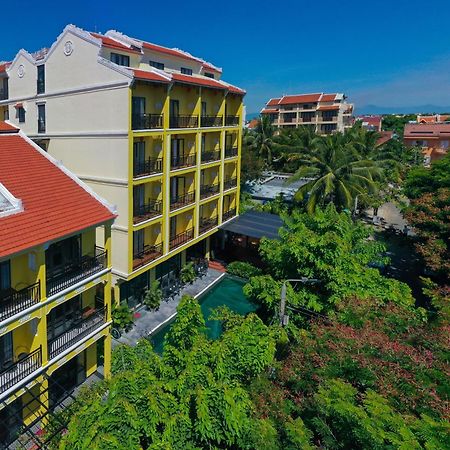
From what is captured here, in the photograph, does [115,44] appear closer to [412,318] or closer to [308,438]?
[412,318]

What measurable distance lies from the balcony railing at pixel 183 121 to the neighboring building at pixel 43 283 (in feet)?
33.5

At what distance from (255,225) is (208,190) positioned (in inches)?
210

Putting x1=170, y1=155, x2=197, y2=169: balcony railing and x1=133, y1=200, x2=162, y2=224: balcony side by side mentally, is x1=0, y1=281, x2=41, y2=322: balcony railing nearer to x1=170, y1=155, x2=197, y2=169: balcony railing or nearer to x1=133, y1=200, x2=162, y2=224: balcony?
x1=133, y1=200, x2=162, y2=224: balcony

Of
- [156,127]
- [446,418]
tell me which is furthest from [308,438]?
[156,127]

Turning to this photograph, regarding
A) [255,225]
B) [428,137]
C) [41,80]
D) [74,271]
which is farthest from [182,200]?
[428,137]

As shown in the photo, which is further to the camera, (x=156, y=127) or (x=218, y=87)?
(x=218, y=87)

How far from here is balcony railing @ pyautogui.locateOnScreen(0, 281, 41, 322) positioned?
1454cm

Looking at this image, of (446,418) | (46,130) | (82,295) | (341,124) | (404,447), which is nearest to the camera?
(404,447)

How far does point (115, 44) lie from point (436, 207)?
78.7 ft

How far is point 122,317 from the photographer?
24859 millimetres

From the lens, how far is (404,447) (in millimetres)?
7598

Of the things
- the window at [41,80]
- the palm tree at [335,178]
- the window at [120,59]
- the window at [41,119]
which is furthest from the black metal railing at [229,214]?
the window at [41,80]

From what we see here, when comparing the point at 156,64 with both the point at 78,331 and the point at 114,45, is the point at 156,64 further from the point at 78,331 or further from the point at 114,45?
the point at 78,331

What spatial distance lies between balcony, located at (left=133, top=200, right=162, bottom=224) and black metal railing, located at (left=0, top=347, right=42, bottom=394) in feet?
36.6
